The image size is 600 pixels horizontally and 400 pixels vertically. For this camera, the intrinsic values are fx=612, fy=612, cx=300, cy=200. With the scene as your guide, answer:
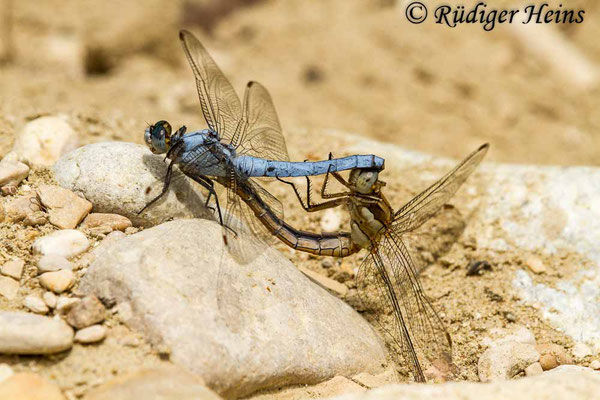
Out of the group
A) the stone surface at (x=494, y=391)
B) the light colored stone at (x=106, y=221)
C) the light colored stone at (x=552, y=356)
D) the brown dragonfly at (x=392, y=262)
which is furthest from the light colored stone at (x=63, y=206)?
the light colored stone at (x=552, y=356)

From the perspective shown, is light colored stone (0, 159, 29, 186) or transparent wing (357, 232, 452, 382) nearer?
light colored stone (0, 159, 29, 186)

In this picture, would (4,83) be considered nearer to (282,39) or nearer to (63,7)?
(63,7)

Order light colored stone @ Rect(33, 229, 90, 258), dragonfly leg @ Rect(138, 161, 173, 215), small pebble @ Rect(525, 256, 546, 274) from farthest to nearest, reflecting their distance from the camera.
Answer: small pebble @ Rect(525, 256, 546, 274) < dragonfly leg @ Rect(138, 161, 173, 215) < light colored stone @ Rect(33, 229, 90, 258)

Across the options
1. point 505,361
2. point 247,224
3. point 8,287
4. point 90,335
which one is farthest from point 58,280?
point 505,361

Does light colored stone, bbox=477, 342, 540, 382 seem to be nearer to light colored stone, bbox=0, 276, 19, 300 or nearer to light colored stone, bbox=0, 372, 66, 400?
light colored stone, bbox=0, 372, 66, 400

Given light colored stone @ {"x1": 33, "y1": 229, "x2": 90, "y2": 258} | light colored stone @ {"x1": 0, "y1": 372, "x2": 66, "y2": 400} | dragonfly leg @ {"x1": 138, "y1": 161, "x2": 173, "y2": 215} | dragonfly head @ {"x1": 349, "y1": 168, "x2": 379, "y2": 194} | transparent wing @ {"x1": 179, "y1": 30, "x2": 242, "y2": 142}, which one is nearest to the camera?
light colored stone @ {"x1": 0, "y1": 372, "x2": 66, "y2": 400}

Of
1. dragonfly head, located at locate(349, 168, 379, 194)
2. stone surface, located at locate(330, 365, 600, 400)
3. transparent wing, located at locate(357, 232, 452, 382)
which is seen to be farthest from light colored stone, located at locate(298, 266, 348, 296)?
stone surface, located at locate(330, 365, 600, 400)

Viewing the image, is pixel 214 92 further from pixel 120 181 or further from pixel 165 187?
pixel 120 181

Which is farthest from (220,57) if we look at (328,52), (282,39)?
(328,52)

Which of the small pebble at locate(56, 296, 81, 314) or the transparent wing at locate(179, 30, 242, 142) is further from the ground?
the transparent wing at locate(179, 30, 242, 142)
